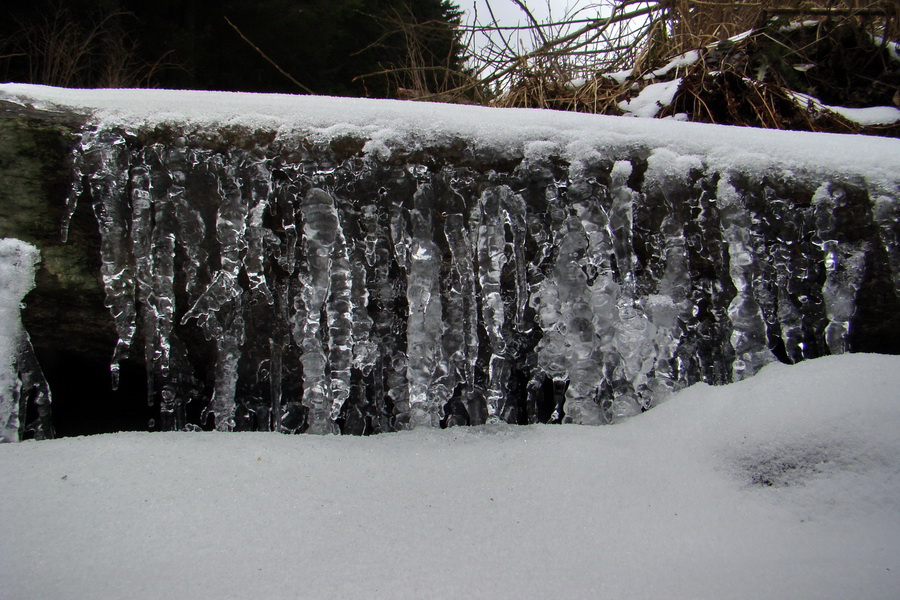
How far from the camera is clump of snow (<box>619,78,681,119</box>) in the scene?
2.99 meters

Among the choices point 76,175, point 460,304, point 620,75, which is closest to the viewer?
point 76,175

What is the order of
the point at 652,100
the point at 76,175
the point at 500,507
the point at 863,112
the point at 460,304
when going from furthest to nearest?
1. the point at 652,100
2. the point at 863,112
3. the point at 460,304
4. the point at 76,175
5. the point at 500,507

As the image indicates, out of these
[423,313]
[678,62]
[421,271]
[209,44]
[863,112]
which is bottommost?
[423,313]

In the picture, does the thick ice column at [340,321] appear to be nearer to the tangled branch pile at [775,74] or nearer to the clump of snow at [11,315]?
the clump of snow at [11,315]

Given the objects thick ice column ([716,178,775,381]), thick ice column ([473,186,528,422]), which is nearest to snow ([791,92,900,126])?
thick ice column ([716,178,775,381])

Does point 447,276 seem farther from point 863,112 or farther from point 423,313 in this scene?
point 863,112

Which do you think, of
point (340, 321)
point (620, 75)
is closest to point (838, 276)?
point (340, 321)

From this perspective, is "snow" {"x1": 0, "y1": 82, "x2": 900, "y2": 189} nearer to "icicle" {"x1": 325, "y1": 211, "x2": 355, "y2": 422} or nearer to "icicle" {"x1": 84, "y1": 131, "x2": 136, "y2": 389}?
"icicle" {"x1": 84, "y1": 131, "x2": 136, "y2": 389}

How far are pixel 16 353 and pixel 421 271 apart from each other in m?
0.96

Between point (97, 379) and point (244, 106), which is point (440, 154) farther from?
point (97, 379)

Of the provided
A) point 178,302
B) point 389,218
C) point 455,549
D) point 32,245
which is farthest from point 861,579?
point 32,245

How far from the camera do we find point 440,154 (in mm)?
1361

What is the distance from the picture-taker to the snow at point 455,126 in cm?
133

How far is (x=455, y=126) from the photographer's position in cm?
137
